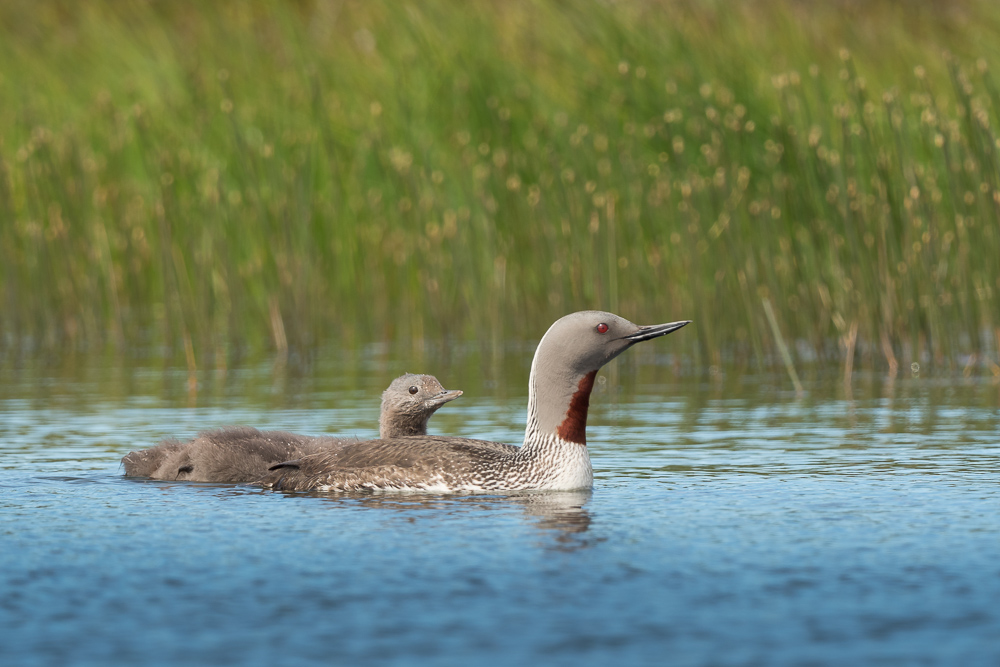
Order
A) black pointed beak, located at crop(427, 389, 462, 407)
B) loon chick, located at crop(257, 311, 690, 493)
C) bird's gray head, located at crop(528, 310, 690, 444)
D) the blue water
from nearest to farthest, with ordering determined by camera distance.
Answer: the blue water < loon chick, located at crop(257, 311, 690, 493) < bird's gray head, located at crop(528, 310, 690, 444) < black pointed beak, located at crop(427, 389, 462, 407)

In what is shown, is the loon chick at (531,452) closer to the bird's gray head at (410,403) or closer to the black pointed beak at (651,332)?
the black pointed beak at (651,332)

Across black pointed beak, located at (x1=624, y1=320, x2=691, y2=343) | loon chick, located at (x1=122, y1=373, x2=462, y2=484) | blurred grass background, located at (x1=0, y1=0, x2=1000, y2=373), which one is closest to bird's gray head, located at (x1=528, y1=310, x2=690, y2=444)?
black pointed beak, located at (x1=624, y1=320, x2=691, y2=343)

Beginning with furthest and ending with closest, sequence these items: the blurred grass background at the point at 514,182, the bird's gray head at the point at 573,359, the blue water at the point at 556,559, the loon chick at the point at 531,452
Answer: the blurred grass background at the point at 514,182 < the bird's gray head at the point at 573,359 < the loon chick at the point at 531,452 < the blue water at the point at 556,559

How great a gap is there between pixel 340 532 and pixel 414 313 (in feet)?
35.1

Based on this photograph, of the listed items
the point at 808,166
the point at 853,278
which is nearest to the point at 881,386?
the point at 853,278

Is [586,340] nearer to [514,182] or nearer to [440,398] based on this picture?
[440,398]

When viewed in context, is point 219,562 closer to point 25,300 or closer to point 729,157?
point 729,157

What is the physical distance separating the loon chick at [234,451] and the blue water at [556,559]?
0.23m

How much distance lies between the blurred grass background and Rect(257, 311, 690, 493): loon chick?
4653 mm

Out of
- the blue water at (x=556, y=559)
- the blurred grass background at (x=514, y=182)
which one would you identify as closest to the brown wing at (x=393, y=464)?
the blue water at (x=556, y=559)

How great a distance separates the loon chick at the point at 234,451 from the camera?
8.73m

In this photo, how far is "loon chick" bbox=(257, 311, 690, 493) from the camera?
8.05 meters

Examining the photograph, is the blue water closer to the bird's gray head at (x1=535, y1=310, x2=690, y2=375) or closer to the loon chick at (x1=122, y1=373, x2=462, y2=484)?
the loon chick at (x1=122, y1=373, x2=462, y2=484)

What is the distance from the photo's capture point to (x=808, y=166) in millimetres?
13352
